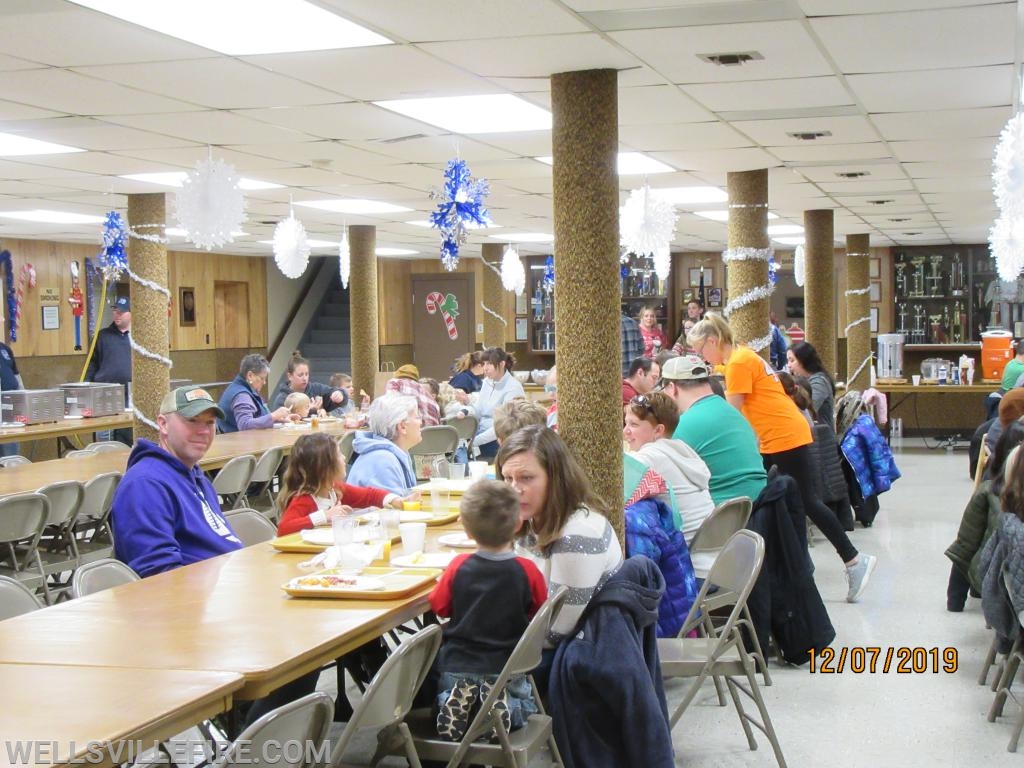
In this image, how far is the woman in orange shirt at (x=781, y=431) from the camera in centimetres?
685

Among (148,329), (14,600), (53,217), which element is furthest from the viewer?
(53,217)

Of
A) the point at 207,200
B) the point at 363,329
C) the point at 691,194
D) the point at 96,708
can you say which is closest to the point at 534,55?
the point at 207,200

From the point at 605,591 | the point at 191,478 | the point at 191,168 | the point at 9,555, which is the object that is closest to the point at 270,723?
the point at 605,591

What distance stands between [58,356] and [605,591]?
521 inches

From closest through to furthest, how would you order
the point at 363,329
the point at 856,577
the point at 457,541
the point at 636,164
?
the point at 457,541 → the point at 856,577 → the point at 636,164 → the point at 363,329

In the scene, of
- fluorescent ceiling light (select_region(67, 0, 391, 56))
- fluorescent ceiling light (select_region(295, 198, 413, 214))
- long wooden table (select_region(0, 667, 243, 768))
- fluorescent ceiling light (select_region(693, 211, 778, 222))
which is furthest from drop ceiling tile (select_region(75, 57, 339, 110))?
fluorescent ceiling light (select_region(693, 211, 778, 222))

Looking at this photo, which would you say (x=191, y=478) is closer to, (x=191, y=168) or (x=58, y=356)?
(x=191, y=168)

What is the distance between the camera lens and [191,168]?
8.20m

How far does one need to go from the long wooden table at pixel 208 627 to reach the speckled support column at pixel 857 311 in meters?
11.6

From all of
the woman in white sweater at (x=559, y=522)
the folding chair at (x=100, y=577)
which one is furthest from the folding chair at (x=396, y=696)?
the folding chair at (x=100, y=577)

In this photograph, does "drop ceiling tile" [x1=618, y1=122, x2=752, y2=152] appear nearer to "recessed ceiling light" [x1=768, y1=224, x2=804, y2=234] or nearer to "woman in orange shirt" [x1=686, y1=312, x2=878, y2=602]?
"woman in orange shirt" [x1=686, y1=312, x2=878, y2=602]

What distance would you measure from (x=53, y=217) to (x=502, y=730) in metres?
10.1

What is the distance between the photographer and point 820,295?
38.1 feet

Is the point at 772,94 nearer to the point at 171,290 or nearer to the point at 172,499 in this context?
the point at 172,499
